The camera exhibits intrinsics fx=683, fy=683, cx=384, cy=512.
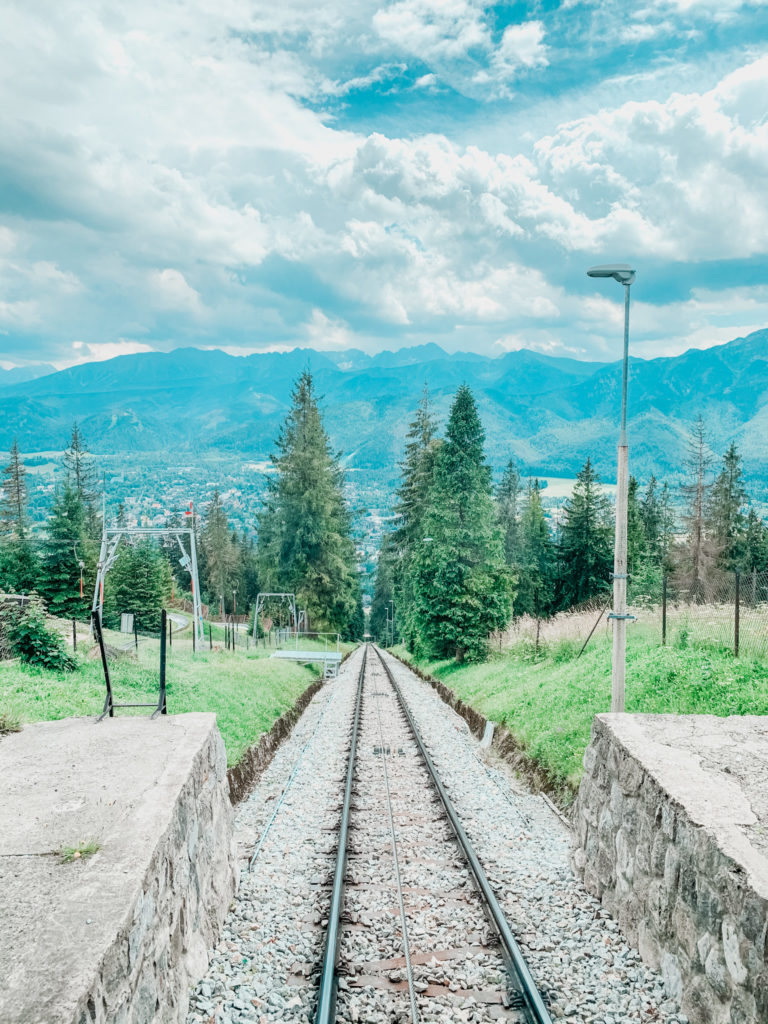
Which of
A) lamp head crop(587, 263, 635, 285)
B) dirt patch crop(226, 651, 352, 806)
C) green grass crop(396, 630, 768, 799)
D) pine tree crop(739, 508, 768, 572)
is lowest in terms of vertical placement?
dirt patch crop(226, 651, 352, 806)

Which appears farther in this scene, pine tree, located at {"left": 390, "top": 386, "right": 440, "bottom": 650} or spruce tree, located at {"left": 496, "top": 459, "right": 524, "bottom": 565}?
spruce tree, located at {"left": 496, "top": 459, "right": 524, "bottom": 565}

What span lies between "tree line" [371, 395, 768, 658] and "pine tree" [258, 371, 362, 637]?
13.4 ft

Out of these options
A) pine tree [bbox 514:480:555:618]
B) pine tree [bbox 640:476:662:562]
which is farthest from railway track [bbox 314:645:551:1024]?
pine tree [bbox 640:476:662:562]

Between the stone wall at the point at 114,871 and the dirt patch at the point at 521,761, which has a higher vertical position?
the stone wall at the point at 114,871

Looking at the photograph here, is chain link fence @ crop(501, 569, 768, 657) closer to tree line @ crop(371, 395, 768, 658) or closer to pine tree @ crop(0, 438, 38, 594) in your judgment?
tree line @ crop(371, 395, 768, 658)

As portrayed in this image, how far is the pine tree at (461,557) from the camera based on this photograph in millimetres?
27438

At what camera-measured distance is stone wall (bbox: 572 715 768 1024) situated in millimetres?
4816

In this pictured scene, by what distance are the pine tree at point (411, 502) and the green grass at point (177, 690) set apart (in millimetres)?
15116

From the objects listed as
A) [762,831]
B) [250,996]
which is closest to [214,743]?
[250,996]

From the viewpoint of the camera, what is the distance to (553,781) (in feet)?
39.4

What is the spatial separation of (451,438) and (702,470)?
27.8 metres

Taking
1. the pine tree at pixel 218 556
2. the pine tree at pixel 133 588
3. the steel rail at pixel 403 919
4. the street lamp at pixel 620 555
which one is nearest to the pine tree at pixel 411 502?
the pine tree at pixel 133 588

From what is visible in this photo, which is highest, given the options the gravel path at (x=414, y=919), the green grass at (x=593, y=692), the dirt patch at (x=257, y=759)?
the green grass at (x=593, y=692)

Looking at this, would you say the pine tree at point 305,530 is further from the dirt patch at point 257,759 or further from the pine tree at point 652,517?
the pine tree at point 652,517
